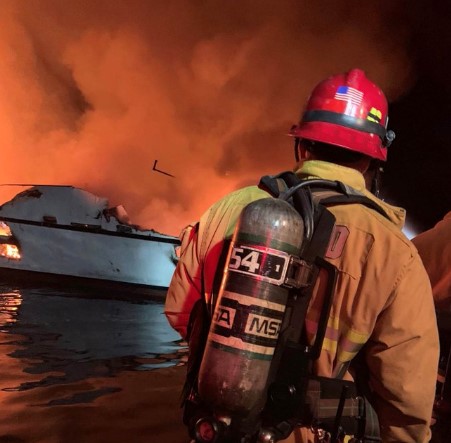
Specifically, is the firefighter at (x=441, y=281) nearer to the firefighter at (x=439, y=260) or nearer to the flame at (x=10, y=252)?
the firefighter at (x=439, y=260)

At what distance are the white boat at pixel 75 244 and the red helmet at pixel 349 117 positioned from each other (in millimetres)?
7999

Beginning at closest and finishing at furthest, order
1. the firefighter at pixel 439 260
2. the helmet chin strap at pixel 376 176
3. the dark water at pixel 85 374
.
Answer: the helmet chin strap at pixel 376 176
the firefighter at pixel 439 260
the dark water at pixel 85 374

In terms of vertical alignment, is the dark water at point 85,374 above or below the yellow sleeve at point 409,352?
below

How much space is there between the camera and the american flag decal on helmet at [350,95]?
1.65 meters

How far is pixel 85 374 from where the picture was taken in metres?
4.64

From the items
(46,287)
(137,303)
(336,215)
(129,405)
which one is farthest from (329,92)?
(46,287)

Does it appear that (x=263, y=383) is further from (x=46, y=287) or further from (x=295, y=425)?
(x=46, y=287)

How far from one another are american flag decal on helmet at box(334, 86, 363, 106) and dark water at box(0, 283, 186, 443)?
2750mm

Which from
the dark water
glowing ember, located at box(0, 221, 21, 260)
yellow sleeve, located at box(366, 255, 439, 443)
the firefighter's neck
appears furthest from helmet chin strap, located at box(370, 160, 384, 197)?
glowing ember, located at box(0, 221, 21, 260)

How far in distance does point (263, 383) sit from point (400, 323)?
397 millimetres

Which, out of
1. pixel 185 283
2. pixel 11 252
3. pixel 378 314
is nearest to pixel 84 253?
pixel 11 252

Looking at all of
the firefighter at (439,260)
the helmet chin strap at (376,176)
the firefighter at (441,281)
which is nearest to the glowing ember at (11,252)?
the firefighter at (441,281)

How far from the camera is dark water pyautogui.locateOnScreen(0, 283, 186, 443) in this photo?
348 cm

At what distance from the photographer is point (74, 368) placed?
4.77m
